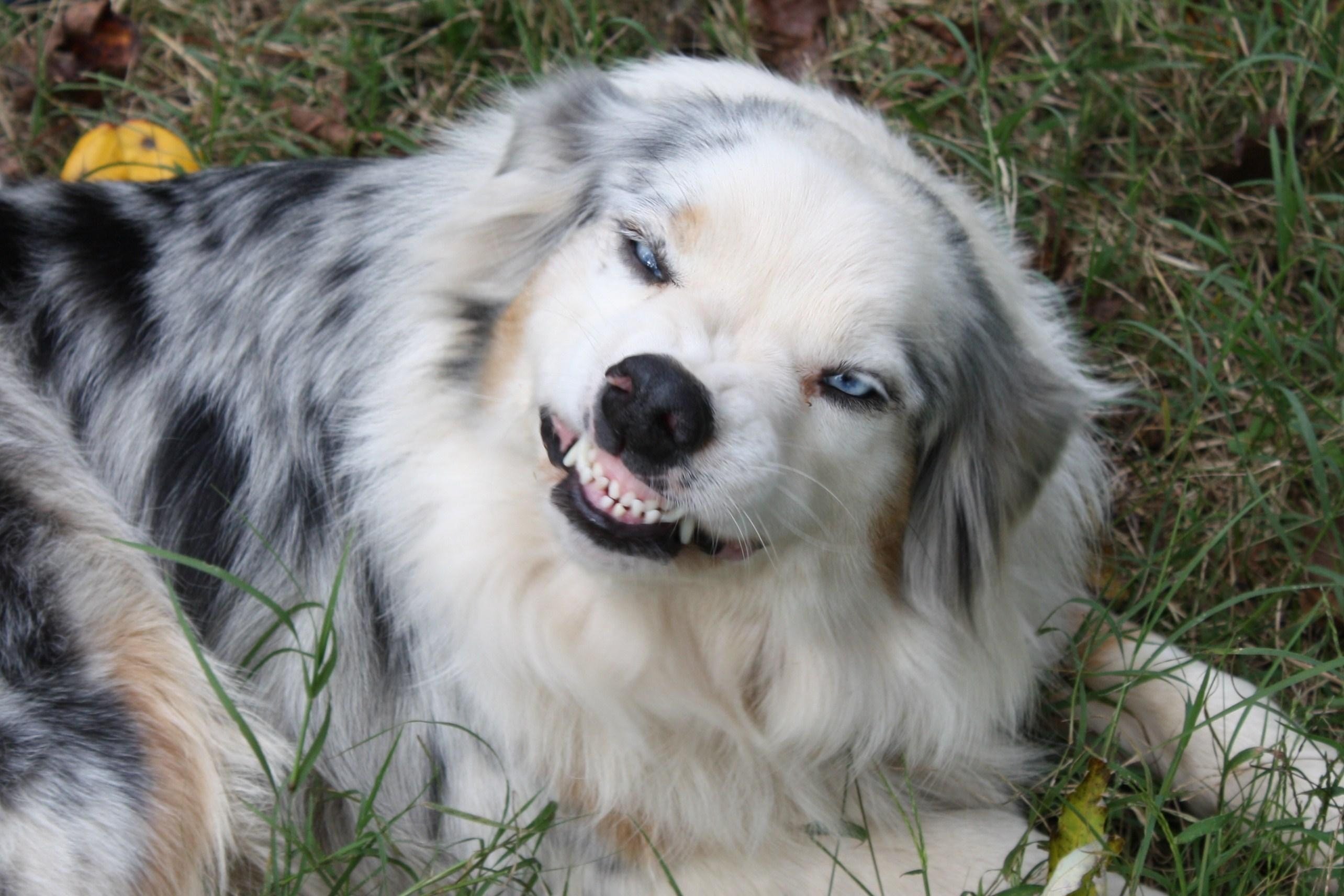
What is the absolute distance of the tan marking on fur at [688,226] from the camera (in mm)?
2502

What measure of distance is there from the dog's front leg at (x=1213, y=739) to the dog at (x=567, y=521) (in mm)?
15

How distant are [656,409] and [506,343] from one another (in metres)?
0.58

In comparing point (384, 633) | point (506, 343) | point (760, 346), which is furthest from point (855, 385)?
point (384, 633)

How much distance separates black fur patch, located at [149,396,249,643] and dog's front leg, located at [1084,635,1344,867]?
79.8 inches

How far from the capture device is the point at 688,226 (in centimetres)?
251

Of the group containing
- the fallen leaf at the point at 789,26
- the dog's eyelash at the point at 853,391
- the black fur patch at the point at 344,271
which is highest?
the fallen leaf at the point at 789,26

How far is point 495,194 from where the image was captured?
2.89m

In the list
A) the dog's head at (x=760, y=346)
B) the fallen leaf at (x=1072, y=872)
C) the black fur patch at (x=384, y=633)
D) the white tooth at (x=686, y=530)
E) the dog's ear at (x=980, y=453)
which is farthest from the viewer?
the black fur patch at (x=384, y=633)

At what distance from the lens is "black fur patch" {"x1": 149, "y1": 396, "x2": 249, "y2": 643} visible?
9.98 feet

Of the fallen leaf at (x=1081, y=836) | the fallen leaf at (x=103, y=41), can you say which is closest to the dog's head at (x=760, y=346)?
the fallen leaf at (x=1081, y=836)

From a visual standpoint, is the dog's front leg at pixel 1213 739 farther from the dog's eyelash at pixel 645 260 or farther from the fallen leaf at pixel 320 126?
the fallen leaf at pixel 320 126

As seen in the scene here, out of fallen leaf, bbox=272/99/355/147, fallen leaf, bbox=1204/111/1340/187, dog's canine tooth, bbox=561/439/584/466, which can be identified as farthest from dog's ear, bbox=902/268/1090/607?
fallen leaf, bbox=272/99/355/147

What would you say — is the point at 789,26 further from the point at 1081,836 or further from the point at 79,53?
the point at 1081,836

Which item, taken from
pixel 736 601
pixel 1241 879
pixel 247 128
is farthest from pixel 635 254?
pixel 247 128
